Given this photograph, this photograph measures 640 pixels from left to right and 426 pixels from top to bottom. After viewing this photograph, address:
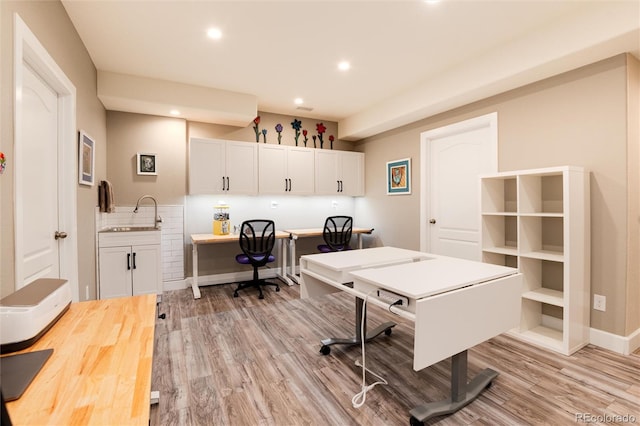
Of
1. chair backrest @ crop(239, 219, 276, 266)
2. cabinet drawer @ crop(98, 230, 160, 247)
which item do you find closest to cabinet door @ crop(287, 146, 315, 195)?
chair backrest @ crop(239, 219, 276, 266)

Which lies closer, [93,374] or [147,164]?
[93,374]

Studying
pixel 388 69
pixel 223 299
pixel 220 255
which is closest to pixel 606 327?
pixel 388 69

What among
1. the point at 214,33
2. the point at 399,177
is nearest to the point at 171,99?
the point at 214,33

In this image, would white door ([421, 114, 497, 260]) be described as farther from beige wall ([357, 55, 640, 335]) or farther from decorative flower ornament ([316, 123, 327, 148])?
decorative flower ornament ([316, 123, 327, 148])

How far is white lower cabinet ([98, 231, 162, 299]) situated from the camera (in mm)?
3238

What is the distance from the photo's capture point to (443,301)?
149cm

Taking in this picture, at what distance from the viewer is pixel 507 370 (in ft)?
7.17

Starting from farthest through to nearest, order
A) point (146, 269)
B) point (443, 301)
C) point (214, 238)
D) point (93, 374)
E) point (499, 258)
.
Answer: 1. point (214, 238)
2. point (146, 269)
3. point (499, 258)
4. point (443, 301)
5. point (93, 374)

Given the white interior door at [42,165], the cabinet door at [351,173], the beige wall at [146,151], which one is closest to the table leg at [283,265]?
the cabinet door at [351,173]

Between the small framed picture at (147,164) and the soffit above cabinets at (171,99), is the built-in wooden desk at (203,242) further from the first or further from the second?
the soffit above cabinets at (171,99)

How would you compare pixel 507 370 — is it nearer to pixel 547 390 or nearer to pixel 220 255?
pixel 547 390

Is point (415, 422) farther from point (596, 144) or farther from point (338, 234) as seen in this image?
point (338, 234)

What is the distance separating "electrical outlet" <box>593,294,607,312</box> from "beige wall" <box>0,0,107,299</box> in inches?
159

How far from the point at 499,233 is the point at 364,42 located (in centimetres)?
236
